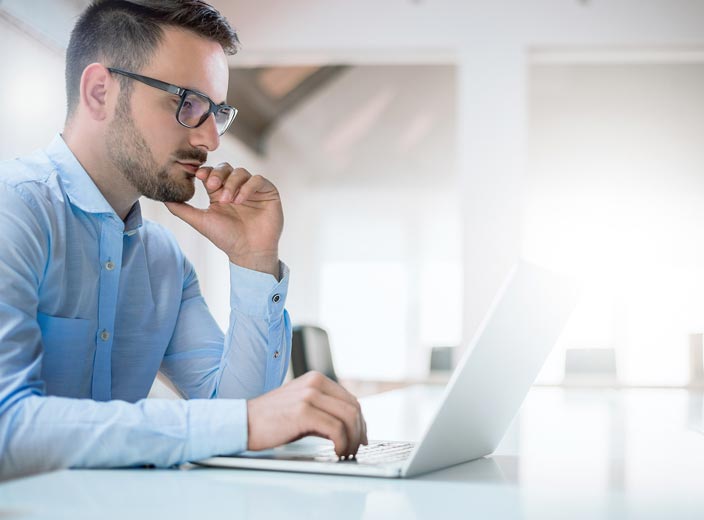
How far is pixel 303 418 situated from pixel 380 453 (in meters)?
0.13

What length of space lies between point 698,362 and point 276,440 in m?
4.14

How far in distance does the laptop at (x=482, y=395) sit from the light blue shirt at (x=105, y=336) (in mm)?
67

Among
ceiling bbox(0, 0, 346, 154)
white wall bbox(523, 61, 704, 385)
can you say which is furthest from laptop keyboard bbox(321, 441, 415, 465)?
white wall bbox(523, 61, 704, 385)

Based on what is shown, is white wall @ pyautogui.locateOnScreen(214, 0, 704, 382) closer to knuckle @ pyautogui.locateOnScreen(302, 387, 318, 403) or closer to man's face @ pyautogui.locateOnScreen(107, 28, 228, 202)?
man's face @ pyautogui.locateOnScreen(107, 28, 228, 202)

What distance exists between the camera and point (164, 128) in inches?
54.2

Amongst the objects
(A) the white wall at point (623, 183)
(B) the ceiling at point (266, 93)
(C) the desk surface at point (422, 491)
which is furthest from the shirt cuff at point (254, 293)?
(A) the white wall at point (623, 183)

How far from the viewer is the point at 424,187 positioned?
988 centimetres

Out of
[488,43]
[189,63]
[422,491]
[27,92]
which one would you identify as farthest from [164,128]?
[488,43]

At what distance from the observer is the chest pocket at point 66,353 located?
1.23 meters

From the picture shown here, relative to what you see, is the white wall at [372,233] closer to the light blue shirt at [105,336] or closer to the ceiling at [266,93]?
the ceiling at [266,93]

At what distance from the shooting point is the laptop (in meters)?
0.76

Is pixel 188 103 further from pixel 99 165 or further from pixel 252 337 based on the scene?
pixel 252 337

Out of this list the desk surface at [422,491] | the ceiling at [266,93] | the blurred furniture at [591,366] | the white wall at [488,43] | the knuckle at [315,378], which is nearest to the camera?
the desk surface at [422,491]

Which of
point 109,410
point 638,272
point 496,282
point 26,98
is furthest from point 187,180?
point 638,272
